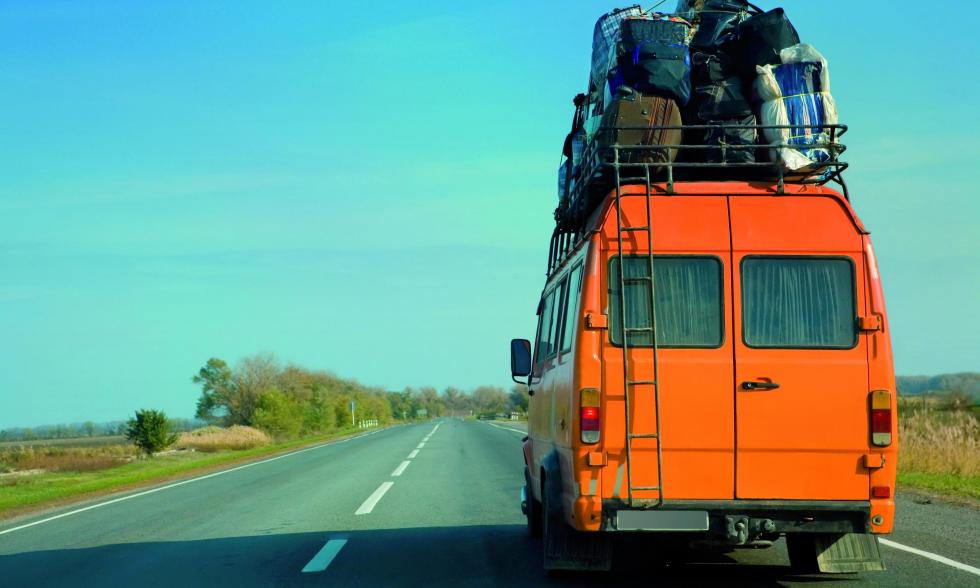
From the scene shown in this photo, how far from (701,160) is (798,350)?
185 centimetres

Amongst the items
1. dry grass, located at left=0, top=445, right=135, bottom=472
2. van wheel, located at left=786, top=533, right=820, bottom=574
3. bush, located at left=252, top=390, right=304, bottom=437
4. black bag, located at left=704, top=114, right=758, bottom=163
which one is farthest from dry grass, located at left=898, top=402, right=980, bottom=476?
bush, located at left=252, top=390, right=304, bottom=437

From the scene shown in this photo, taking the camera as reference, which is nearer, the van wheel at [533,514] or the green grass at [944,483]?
the van wheel at [533,514]

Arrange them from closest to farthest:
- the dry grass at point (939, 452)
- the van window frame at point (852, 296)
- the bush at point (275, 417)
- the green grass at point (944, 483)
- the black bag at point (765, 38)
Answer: the van window frame at point (852, 296), the black bag at point (765, 38), the green grass at point (944, 483), the dry grass at point (939, 452), the bush at point (275, 417)

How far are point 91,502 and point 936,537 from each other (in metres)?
14.1

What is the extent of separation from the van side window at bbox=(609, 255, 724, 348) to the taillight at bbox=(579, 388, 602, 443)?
1.36 ft

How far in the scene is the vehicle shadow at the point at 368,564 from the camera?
7.37 metres

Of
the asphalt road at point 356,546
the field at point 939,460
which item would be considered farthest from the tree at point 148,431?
the field at point 939,460

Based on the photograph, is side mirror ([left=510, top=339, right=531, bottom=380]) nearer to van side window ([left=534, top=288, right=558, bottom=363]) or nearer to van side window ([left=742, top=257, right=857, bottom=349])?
van side window ([left=534, top=288, right=558, bottom=363])

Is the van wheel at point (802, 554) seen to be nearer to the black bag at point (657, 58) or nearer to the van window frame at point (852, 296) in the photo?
the van window frame at point (852, 296)

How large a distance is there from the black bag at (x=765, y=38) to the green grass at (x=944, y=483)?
861 cm

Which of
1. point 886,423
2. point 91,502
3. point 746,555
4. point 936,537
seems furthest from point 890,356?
point 91,502

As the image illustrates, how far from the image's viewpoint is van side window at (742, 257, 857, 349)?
5930 mm

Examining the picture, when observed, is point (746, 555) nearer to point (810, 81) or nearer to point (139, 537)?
point (810, 81)

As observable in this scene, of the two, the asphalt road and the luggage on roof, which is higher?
the luggage on roof
